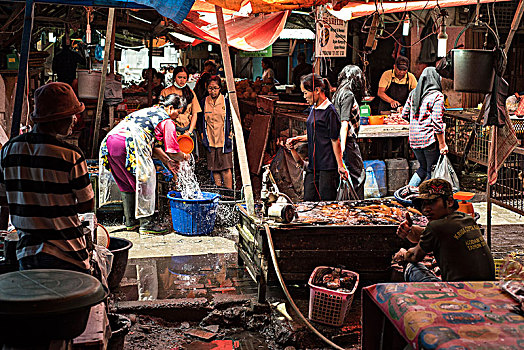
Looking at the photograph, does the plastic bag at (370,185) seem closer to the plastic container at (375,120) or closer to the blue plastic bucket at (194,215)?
the plastic container at (375,120)

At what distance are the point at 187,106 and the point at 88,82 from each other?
73.0 inches

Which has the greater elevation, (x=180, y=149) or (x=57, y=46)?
(x=57, y=46)

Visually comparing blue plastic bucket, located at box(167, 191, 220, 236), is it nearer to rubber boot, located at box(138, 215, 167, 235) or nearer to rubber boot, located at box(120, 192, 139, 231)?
rubber boot, located at box(138, 215, 167, 235)

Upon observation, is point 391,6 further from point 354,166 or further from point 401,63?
point 354,166

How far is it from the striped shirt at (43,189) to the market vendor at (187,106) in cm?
727

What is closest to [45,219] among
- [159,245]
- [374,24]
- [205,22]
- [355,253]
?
[355,253]

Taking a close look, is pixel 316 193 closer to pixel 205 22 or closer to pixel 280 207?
pixel 280 207

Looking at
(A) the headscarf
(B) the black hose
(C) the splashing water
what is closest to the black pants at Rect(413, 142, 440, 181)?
(A) the headscarf

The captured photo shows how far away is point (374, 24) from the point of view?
825 cm

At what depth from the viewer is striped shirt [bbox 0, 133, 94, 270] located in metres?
4.29

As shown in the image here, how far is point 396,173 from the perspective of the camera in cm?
1163

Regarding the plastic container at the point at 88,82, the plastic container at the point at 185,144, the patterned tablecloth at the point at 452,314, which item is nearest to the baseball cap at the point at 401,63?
the plastic container at the point at 185,144

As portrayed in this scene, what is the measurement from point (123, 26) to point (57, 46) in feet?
30.4

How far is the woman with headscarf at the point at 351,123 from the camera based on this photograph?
875cm
